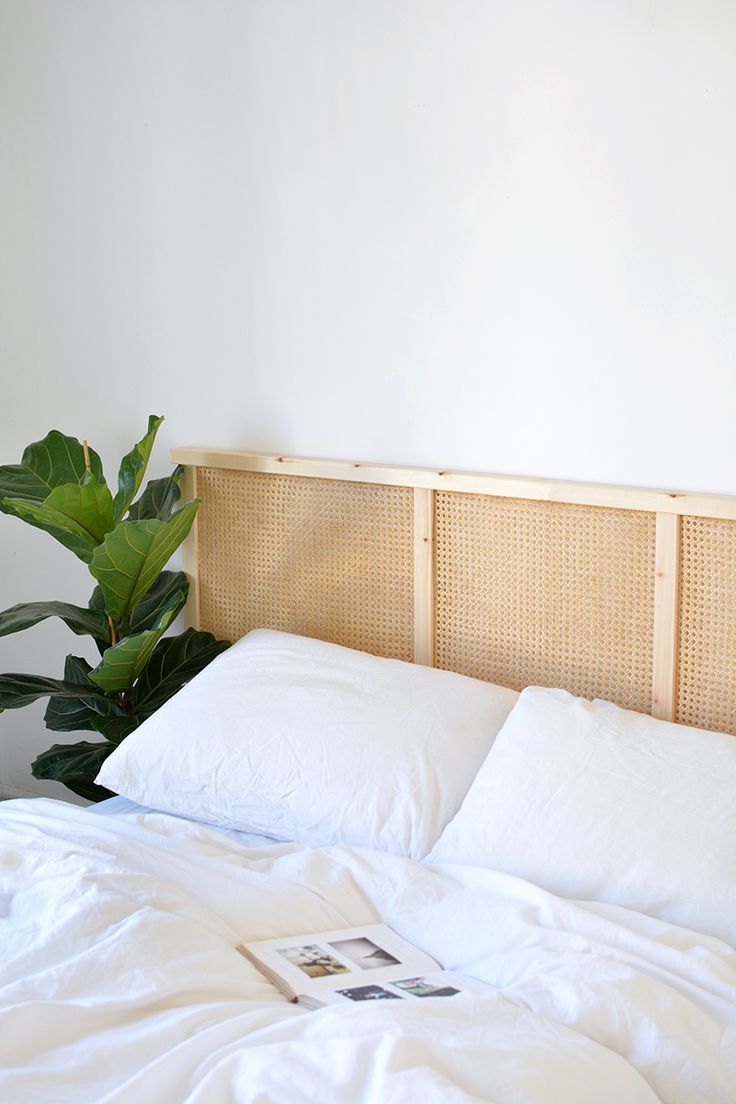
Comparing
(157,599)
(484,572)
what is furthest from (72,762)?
(484,572)

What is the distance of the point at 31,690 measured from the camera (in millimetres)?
2340

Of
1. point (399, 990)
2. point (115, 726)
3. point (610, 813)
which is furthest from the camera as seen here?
point (115, 726)

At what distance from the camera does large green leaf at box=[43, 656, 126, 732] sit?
244 cm

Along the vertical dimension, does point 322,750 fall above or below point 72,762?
above

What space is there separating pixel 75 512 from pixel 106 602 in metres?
0.21

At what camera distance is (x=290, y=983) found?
1459mm

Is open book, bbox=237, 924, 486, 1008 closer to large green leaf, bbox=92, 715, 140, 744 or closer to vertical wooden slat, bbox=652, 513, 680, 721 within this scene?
vertical wooden slat, bbox=652, 513, 680, 721

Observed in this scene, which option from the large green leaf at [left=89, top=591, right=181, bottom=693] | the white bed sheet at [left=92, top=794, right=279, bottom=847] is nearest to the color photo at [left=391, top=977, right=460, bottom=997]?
the white bed sheet at [left=92, top=794, right=279, bottom=847]

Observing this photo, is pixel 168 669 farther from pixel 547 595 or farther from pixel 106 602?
pixel 547 595

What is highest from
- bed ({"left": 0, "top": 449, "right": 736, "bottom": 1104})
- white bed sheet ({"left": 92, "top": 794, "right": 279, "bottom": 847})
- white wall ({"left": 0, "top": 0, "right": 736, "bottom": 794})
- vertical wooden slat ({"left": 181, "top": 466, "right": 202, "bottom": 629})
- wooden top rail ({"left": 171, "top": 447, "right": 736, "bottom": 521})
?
white wall ({"left": 0, "top": 0, "right": 736, "bottom": 794})

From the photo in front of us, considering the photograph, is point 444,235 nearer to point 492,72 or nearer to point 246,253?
point 492,72

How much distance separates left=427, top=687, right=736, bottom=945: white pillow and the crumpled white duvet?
0.07 meters

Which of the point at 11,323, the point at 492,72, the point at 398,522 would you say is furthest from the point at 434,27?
the point at 11,323

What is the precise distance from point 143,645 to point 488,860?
791 mm
